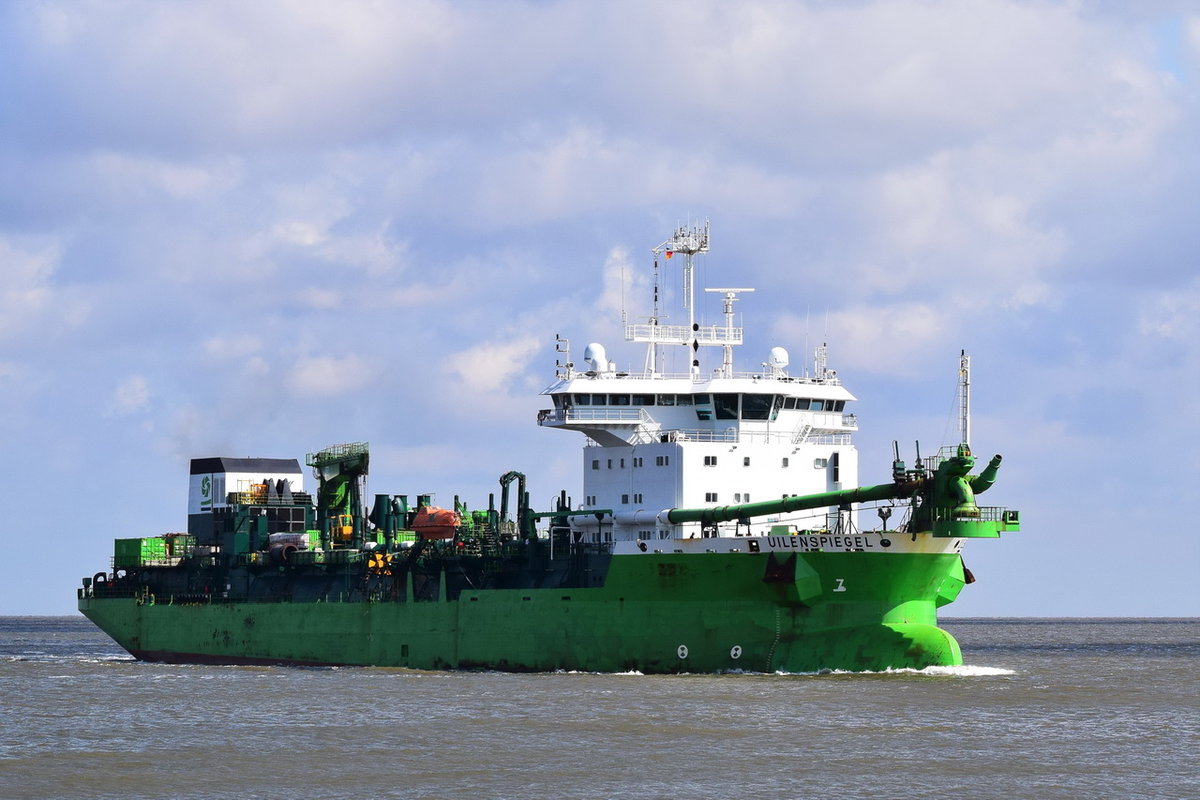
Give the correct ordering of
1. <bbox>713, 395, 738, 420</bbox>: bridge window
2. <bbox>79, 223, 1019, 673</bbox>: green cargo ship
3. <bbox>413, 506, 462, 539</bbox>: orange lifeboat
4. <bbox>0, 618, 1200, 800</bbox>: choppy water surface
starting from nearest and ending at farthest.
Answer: <bbox>0, 618, 1200, 800</bbox>: choppy water surface, <bbox>79, 223, 1019, 673</bbox>: green cargo ship, <bbox>713, 395, 738, 420</bbox>: bridge window, <bbox>413, 506, 462, 539</bbox>: orange lifeboat

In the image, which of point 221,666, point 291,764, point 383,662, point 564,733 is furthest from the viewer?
point 221,666

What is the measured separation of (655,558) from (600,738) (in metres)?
10.8

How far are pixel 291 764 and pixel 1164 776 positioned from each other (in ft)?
50.0

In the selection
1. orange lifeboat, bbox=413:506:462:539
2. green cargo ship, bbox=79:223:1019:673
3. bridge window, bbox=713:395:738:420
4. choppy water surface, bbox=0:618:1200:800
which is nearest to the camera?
choppy water surface, bbox=0:618:1200:800

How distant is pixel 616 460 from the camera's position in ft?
162

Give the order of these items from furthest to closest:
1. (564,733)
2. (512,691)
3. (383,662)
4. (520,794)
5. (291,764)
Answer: (383,662), (512,691), (564,733), (291,764), (520,794)

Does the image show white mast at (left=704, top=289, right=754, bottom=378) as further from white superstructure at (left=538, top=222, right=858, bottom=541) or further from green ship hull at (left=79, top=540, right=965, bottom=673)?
green ship hull at (left=79, top=540, right=965, bottom=673)

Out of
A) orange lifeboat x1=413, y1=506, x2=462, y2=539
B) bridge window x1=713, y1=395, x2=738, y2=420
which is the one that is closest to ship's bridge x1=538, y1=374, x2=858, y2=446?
bridge window x1=713, y1=395, x2=738, y2=420

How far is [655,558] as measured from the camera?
44562 mm

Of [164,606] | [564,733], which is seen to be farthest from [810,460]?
[164,606]

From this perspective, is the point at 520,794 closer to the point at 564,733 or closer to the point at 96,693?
the point at 564,733

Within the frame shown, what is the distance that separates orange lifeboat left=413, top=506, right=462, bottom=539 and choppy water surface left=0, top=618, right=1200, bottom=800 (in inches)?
203

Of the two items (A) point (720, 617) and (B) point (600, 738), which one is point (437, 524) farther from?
(B) point (600, 738)

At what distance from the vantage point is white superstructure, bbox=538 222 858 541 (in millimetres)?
47094
